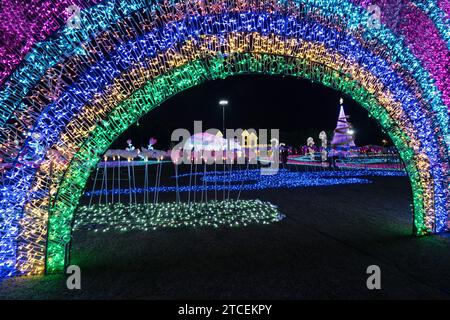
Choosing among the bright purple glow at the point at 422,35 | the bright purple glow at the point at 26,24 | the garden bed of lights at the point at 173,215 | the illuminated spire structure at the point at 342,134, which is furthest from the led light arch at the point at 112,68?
the illuminated spire structure at the point at 342,134

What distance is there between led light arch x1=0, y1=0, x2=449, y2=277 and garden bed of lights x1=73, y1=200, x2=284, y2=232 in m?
2.54

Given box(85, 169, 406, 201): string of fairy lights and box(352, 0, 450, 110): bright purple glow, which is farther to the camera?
box(85, 169, 406, 201): string of fairy lights

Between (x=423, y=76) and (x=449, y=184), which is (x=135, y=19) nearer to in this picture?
(x=423, y=76)

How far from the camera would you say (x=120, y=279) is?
3.97 m

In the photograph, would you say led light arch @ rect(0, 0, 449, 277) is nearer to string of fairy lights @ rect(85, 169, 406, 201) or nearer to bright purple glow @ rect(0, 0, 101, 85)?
bright purple glow @ rect(0, 0, 101, 85)

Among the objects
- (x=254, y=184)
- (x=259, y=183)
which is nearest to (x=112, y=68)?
(x=254, y=184)

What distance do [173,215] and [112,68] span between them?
14.9 feet

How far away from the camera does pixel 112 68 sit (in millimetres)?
A: 4281

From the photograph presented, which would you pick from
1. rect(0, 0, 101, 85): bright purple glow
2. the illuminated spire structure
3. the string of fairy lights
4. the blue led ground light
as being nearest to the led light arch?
rect(0, 0, 101, 85): bright purple glow

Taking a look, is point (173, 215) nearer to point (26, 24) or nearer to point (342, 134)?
point (26, 24)

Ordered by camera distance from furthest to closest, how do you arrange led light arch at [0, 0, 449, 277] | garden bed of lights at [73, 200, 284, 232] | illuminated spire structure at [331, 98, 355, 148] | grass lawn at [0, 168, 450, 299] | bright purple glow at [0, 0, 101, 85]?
illuminated spire structure at [331, 98, 355, 148], garden bed of lights at [73, 200, 284, 232], led light arch at [0, 0, 449, 277], bright purple glow at [0, 0, 101, 85], grass lawn at [0, 168, 450, 299]

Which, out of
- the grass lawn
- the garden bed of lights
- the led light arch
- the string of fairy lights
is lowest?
the grass lawn

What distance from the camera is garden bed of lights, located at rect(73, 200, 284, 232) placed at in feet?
22.7

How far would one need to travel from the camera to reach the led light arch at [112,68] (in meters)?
4.09
